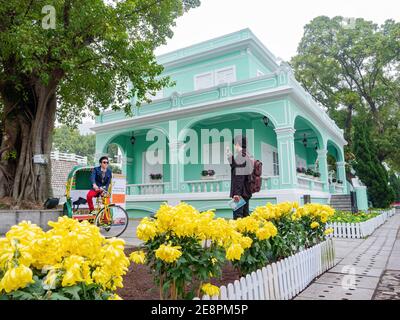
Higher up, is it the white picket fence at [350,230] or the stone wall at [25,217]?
the stone wall at [25,217]

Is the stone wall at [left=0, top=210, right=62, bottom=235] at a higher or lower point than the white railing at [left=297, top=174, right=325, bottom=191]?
lower

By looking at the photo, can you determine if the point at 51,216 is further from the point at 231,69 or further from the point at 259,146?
the point at 231,69

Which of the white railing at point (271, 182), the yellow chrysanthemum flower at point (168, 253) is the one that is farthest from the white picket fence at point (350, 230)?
the yellow chrysanthemum flower at point (168, 253)

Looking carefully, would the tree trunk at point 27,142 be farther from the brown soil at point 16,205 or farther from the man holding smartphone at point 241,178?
the man holding smartphone at point 241,178

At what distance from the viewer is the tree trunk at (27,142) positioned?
9.40 meters

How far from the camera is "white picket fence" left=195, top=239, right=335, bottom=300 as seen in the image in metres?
2.52

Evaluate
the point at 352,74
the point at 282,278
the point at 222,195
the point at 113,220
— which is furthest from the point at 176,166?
the point at 352,74

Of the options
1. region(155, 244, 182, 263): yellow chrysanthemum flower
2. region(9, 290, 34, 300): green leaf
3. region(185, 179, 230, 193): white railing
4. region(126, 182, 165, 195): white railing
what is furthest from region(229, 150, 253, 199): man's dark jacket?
region(126, 182, 165, 195): white railing

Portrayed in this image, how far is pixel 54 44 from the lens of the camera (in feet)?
26.0

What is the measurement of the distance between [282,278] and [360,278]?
5.77ft

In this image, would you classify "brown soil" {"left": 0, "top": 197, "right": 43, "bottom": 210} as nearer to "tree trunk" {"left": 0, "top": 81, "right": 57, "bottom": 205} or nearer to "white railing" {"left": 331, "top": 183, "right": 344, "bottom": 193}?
"tree trunk" {"left": 0, "top": 81, "right": 57, "bottom": 205}

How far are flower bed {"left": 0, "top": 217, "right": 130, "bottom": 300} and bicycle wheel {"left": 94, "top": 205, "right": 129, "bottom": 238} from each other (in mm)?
5404

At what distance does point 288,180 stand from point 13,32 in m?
10.3

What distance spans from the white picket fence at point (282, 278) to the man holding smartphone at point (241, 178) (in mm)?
1551
